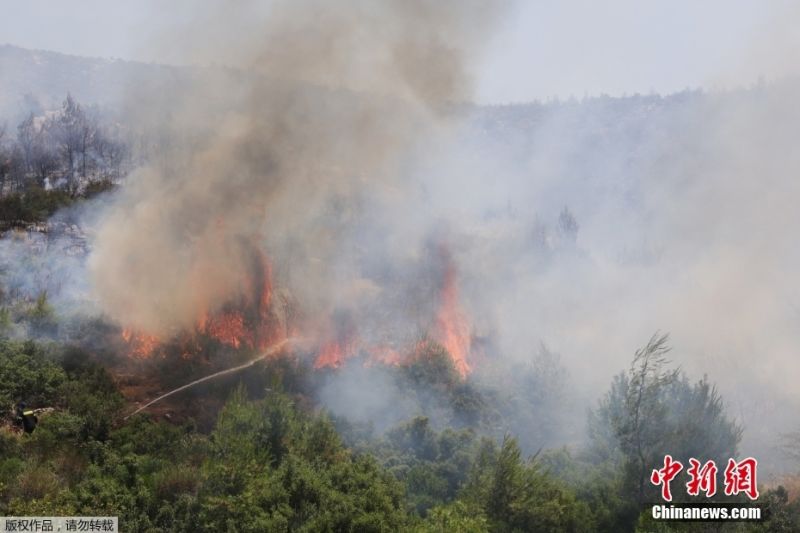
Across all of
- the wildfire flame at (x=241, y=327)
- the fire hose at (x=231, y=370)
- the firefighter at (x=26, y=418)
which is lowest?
the firefighter at (x=26, y=418)

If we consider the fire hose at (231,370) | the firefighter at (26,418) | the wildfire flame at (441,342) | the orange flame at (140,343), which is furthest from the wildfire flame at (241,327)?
the firefighter at (26,418)

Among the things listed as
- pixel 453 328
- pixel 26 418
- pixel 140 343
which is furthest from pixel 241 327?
pixel 453 328

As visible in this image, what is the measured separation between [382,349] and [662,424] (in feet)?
65.2

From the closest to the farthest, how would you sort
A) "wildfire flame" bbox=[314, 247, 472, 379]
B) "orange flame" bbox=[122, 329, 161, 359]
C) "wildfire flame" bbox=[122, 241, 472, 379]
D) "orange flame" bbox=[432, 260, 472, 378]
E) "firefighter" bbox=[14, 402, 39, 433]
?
1. "firefighter" bbox=[14, 402, 39, 433]
2. "orange flame" bbox=[122, 329, 161, 359]
3. "wildfire flame" bbox=[122, 241, 472, 379]
4. "wildfire flame" bbox=[314, 247, 472, 379]
5. "orange flame" bbox=[432, 260, 472, 378]

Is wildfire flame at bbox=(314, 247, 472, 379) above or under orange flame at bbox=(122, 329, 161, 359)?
above

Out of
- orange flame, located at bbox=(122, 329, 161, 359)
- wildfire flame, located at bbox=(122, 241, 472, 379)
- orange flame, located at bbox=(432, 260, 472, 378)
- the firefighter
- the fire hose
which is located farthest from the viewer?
orange flame, located at bbox=(432, 260, 472, 378)

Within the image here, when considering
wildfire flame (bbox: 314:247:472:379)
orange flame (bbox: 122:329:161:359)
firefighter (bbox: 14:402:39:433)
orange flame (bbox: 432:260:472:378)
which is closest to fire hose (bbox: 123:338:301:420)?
wildfire flame (bbox: 314:247:472:379)

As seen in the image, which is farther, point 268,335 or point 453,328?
point 453,328

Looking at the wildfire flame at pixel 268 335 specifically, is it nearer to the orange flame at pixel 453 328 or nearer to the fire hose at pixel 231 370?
the orange flame at pixel 453 328

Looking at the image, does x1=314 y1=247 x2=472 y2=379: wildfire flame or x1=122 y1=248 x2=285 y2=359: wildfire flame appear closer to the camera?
x1=122 y1=248 x2=285 y2=359: wildfire flame

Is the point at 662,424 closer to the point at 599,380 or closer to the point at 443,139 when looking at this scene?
the point at 599,380

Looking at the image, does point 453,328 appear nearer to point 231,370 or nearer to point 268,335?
point 268,335

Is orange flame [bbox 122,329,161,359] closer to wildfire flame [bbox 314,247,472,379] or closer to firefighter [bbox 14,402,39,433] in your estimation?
firefighter [bbox 14,402,39,433]

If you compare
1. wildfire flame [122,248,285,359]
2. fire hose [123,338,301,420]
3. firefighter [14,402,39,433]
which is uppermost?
wildfire flame [122,248,285,359]
